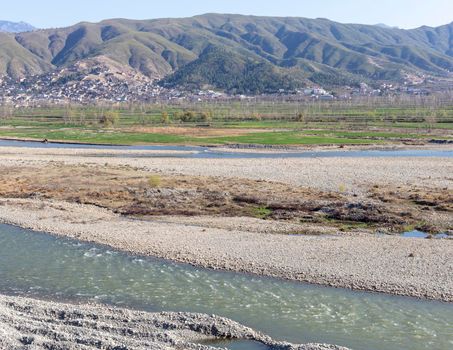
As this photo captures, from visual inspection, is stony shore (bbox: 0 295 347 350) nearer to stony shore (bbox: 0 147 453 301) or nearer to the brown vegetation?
stony shore (bbox: 0 147 453 301)

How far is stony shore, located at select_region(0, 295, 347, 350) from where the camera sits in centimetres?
1664

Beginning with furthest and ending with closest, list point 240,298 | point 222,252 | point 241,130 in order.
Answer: point 241,130 → point 222,252 → point 240,298

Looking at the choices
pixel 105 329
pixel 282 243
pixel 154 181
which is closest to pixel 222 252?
pixel 282 243

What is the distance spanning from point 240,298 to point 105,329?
19.6 feet

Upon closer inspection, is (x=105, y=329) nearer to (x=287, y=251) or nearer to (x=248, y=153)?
(x=287, y=251)

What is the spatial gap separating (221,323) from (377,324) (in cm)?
546

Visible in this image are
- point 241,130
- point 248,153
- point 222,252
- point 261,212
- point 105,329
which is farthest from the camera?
point 241,130

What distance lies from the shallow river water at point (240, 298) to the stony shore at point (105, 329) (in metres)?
1.31

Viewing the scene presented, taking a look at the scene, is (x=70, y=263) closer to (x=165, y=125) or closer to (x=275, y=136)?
(x=275, y=136)

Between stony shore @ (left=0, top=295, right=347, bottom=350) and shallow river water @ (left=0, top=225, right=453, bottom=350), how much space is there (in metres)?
1.31

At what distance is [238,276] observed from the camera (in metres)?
24.8

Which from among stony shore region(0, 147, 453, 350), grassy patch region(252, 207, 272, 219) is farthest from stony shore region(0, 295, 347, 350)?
grassy patch region(252, 207, 272, 219)

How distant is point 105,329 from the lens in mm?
17969

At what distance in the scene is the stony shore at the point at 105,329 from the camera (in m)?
16.6
